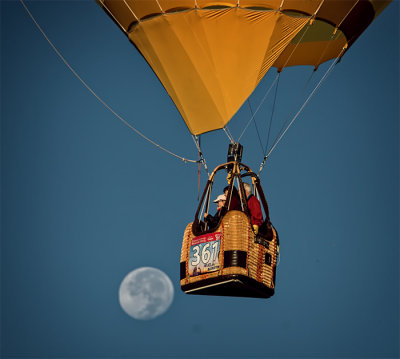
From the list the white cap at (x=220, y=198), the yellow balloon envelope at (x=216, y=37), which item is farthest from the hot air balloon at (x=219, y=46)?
the white cap at (x=220, y=198)

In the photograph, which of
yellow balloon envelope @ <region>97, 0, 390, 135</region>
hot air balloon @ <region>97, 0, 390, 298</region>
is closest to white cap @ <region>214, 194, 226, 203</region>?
hot air balloon @ <region>97, 0, 390, 298</region>

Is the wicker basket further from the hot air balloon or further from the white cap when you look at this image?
the white cap

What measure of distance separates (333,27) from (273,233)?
3772 millimetres

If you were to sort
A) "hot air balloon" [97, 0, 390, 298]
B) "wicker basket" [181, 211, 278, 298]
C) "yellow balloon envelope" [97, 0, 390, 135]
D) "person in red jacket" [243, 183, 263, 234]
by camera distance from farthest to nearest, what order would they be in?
"yellow balloon envelope" [97, 0, 390, 135]
"hot air balloon" [97, 0, 390, 298]
"person in red jacket" [243, 183, 263, 234]
"wicker basket" [181, 211, 278, 298]

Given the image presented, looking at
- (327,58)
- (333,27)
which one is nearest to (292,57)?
(327,58)

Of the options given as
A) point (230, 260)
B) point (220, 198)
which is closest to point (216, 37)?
point (220, 198)

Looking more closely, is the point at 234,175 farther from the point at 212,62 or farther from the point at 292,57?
the point at 292,57

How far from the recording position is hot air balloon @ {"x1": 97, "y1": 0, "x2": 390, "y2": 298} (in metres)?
10.8

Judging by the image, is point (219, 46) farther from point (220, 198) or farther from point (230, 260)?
point (230, 260)

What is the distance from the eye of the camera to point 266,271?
10734 millimetres

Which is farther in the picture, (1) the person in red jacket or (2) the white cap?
(2) the white cap

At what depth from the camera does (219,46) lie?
39.9ft

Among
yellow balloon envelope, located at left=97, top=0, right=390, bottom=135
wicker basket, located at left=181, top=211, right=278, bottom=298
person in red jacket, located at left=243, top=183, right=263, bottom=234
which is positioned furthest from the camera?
yellow balloon envelope, located at left=97, top=0, right=390, bottom=135

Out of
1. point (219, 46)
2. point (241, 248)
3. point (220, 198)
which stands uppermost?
point (219, 46)
